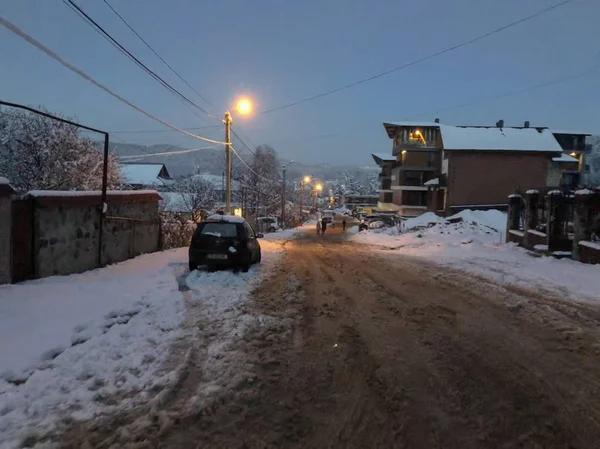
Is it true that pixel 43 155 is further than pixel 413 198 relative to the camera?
No

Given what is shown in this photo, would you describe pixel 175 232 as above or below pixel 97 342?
above

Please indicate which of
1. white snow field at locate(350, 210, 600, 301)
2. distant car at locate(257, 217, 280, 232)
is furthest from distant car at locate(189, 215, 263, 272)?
distant car at locate(257, 217, 280, 232)

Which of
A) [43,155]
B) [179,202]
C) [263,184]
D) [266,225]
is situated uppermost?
[263,184]

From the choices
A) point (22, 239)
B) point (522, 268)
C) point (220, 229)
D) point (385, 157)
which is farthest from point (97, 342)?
point (385, 157)

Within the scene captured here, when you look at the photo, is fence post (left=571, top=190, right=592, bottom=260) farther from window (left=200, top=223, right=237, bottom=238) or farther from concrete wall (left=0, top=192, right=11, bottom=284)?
concrete wall (left=0, top=192, right=11, bottom=284)

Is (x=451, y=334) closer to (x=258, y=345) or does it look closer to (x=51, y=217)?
(x=258, y=345)

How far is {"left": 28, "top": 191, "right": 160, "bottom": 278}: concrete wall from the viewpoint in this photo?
885 centimetres

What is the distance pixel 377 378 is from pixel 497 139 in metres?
48.0

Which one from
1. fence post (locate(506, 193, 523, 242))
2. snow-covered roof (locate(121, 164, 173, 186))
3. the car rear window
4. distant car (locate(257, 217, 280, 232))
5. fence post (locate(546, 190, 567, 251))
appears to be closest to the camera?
the car rear window

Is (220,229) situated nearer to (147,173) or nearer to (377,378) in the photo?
(377,378)

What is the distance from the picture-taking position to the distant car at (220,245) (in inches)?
443

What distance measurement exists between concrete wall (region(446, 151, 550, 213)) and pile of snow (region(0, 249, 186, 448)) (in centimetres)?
4155

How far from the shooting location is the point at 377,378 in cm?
454

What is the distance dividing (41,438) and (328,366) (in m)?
2.81
